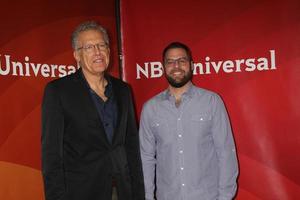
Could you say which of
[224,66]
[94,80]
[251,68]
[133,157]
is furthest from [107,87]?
[251,68]

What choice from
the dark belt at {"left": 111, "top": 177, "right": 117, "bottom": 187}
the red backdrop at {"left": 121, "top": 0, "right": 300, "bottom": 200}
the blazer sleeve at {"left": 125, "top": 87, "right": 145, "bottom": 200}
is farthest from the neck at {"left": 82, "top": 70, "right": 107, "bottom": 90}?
the red backdrop at {"left": 121, "top": 0, "right": 300, "bottom": 200}

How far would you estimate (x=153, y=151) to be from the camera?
255 centimetres

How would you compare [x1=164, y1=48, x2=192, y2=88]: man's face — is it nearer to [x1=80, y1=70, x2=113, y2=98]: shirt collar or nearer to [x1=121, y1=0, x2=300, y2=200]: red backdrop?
[x1=80, y1=70, x2=113, y2=98]: shirt collar

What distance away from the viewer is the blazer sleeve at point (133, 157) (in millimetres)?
2225

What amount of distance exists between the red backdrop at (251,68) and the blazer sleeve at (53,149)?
1537mm

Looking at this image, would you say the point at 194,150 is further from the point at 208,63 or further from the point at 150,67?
the point at 150,67

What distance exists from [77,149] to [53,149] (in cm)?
14

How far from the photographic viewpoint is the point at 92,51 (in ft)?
6.73

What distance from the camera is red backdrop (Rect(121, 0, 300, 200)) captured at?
296cm

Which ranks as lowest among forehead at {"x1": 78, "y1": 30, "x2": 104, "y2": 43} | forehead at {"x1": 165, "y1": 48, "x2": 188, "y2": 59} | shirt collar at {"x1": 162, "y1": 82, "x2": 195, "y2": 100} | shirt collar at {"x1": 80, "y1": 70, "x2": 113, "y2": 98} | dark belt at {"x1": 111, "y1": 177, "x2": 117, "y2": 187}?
dark belt at {"x1": 111, "y1": 177, "x2": 117, "y2": 187}

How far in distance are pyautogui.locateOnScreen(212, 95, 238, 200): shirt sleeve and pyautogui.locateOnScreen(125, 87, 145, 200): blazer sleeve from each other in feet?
1.72

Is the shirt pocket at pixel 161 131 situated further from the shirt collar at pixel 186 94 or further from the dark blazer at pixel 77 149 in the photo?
the dark blazer at pixel 77 149

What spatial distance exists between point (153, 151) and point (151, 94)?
2.88ft

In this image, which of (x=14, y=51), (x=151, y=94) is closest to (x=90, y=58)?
(x=14, y=51)
